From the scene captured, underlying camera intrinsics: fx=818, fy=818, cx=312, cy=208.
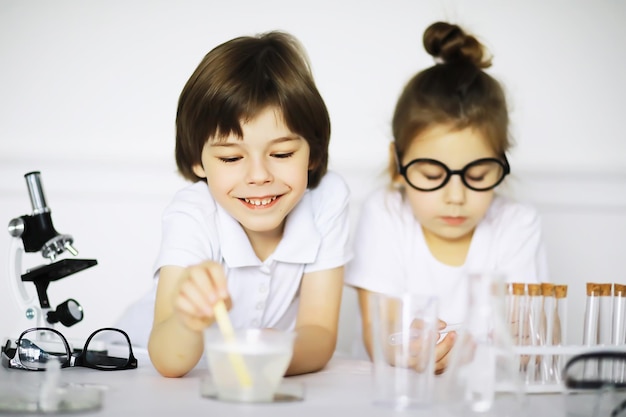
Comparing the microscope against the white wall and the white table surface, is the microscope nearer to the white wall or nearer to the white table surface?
the white table surface

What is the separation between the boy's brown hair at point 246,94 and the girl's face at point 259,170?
0.02 metres

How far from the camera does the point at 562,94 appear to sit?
2799 millimetres

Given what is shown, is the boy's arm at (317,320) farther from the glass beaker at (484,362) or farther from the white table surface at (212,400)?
the glass beaker at (484,362)

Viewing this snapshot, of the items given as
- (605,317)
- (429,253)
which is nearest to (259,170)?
(605,317)

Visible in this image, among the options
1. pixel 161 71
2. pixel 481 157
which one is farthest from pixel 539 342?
pixel 161 71

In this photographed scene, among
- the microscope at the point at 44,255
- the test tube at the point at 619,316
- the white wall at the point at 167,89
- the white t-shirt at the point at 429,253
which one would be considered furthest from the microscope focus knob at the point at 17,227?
the white wall at the point at 167,89

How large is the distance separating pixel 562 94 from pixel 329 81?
801 mm

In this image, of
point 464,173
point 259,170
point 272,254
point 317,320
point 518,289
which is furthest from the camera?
point 464,173

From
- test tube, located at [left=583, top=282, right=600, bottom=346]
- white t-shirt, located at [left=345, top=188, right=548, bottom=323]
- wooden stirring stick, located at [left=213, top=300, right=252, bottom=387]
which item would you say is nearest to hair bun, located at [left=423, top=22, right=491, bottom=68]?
white t-shirt, located at [left=345, top=188, right=548, bottom=323]

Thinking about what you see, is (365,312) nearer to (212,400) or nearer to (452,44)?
(452,44)

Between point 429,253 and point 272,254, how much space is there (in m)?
0.53

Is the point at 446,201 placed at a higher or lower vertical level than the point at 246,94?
lower

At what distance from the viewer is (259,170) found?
1460mm

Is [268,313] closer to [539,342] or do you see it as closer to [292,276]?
[292,276]
